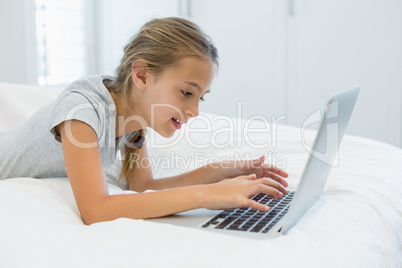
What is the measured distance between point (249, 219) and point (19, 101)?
1111mm

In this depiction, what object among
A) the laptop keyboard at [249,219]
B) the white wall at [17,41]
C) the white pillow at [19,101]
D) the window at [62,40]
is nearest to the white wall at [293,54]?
the white wall at [17,41]

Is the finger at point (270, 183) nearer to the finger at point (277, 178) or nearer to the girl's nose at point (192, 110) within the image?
the finger at point (277, 178)

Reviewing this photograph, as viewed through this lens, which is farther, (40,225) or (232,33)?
(232,33)

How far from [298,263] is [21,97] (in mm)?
1304

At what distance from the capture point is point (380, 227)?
0.83m

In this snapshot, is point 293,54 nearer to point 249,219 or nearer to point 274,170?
point 274,170

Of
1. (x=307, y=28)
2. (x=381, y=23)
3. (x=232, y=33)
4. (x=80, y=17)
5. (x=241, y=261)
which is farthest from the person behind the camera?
(x=80, y=17)

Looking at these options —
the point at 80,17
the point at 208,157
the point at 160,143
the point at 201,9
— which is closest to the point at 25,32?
the point at 80,17

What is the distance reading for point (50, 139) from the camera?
Result: 1187 millimetres

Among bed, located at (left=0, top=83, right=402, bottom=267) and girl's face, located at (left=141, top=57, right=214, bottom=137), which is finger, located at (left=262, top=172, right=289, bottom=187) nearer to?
bed, located at (left=0, top=83, right=402, bottom=267)

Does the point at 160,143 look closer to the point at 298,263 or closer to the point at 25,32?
the point at 298,263

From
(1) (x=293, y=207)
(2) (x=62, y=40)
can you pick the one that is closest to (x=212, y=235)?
(1) (x=293, y=207)

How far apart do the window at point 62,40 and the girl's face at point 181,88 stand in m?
2.16

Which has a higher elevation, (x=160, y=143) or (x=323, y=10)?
(x=323, y=10)
